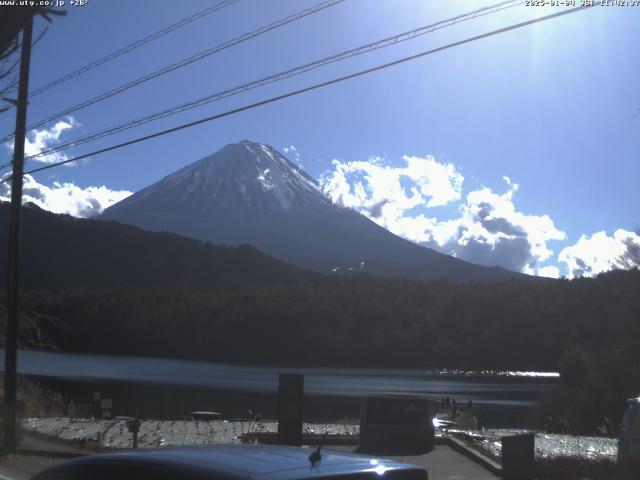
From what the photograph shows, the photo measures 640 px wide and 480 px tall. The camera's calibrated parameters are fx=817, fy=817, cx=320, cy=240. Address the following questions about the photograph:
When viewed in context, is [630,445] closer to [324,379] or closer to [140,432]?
[140,432]

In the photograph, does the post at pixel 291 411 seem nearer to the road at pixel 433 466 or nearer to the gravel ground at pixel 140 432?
the road at pixel 433 466

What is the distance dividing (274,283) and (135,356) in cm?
3937

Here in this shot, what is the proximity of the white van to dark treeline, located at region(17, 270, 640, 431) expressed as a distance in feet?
269

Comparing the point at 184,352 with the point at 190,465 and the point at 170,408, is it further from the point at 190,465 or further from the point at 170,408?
the point at 190,465

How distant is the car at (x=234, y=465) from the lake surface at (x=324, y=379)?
48156mm

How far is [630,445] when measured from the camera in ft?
36.2

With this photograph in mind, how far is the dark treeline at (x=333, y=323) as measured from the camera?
99688 mm

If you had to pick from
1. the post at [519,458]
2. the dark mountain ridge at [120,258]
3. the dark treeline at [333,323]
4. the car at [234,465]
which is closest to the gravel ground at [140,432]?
the post at [519,458]

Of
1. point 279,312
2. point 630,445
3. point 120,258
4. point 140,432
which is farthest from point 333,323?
point 630,445

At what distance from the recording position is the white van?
10844 mm

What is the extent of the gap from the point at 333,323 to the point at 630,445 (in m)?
107

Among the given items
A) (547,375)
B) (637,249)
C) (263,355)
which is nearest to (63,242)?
(263,355)

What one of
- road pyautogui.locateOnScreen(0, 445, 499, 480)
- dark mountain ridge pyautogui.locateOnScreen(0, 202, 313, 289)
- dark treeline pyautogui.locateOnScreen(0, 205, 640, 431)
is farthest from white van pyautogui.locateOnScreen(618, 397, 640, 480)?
dark mountain ridge pyautogui.locateOnScreen(0, 202, 313, 289)

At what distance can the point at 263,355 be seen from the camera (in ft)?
373
